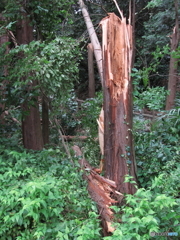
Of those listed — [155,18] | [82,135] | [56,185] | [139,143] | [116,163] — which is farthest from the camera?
[155,18]

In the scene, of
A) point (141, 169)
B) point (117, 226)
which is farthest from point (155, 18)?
point (117, 226)

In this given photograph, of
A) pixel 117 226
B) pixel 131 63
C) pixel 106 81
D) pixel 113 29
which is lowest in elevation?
pixel 117 226

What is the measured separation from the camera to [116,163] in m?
3.72

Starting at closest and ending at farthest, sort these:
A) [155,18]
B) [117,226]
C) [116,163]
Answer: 1. [117,226]
2. [116,163]
3. [155,18]

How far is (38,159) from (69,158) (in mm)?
680

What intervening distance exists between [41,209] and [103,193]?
4.16 ft

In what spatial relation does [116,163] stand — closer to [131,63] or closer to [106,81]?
[106,81]

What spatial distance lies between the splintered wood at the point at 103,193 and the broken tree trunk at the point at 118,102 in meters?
0.13

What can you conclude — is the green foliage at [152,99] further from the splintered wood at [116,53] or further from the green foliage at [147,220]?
the green foliage at [147,220]

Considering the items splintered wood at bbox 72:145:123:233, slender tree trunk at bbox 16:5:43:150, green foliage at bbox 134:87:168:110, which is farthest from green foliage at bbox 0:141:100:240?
green foliage at bbox 134:87:168:110

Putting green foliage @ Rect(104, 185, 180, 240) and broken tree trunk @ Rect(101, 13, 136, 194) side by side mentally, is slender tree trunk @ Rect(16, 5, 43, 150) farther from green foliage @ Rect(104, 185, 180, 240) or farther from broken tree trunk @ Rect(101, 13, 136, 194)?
green foliage @ Rect(104, 185, 180, 240)

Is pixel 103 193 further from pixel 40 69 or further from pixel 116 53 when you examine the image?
pixel 116 53

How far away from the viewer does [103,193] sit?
3.54 metres

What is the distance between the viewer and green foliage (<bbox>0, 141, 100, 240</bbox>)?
2488mm
